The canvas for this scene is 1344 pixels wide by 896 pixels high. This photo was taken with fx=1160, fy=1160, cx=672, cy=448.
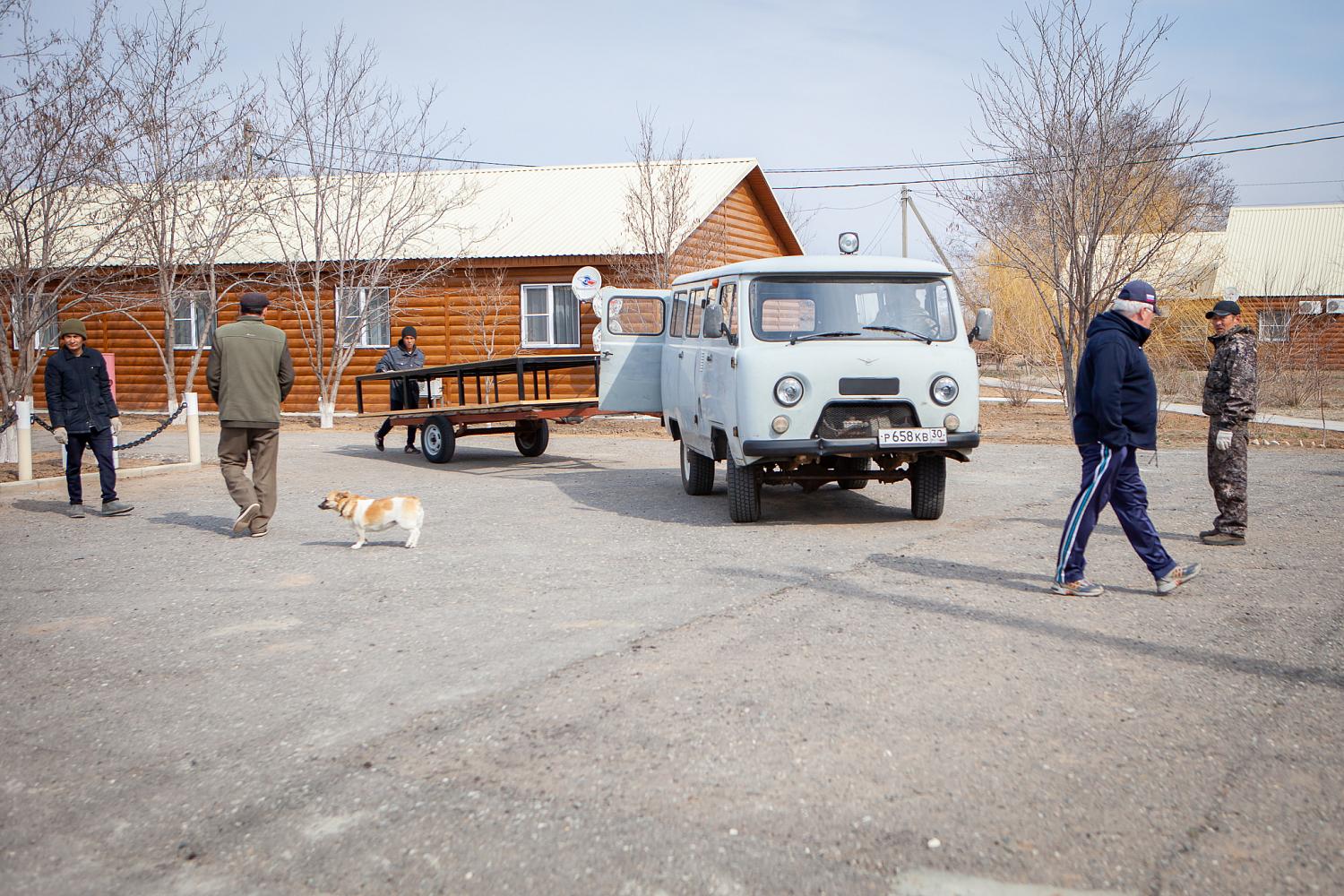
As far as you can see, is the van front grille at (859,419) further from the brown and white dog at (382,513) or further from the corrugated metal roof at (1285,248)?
the corrugated metal roof at (1285,248)

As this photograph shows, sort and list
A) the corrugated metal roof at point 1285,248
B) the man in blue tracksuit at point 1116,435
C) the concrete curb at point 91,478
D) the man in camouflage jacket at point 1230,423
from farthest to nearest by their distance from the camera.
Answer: the corrugated metal roof at point 1285,248 < the concrete curb at point 91,478 < the man in camouflage jacket at point 1230,423 < the man in blue tracksuit at point 1116,435

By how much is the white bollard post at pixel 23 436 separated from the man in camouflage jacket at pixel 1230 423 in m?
11.3

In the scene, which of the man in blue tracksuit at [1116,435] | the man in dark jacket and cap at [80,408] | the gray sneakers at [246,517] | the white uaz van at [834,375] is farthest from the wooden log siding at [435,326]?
the man in blue tracksuit at [1116,435]

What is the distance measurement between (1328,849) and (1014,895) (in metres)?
1.03

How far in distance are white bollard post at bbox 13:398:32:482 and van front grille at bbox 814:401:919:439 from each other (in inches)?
336

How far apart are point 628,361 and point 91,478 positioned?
6544 mm

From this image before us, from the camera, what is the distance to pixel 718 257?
26.0 meters

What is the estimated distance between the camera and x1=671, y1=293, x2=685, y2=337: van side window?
11.5 meters

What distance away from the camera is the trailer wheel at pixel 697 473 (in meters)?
11.4

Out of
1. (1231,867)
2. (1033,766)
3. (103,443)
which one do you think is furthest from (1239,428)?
(103,443)

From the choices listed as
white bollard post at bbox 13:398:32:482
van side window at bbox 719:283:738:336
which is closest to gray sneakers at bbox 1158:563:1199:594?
van side window at bbox 719:283:738:336

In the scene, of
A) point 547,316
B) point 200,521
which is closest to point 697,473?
point 200,521

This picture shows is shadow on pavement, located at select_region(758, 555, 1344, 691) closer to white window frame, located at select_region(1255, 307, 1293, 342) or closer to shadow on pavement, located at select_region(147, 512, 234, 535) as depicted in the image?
shadow on pavement, located at select_region(147, 512, 234, 535)

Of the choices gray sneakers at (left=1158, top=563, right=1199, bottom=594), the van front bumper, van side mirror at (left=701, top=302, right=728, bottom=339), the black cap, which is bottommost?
gray sneakers at (left=1158, top=563, right=1199, bottom=594)
